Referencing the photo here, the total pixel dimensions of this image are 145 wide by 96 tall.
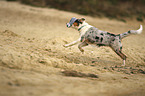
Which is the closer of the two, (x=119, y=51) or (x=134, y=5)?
(x=119, y=51)

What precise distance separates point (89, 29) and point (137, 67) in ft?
7.73

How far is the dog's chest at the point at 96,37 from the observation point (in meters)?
5.43

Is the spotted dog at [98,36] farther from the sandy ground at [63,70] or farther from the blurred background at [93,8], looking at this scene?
the blurred background at [93,8]

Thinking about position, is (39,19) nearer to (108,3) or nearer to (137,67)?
(137,67)

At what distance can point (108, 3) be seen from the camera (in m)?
19.0

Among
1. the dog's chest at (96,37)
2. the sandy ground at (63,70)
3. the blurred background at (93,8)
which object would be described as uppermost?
the blurred background at (93,8)

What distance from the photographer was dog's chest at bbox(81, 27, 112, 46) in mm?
5434

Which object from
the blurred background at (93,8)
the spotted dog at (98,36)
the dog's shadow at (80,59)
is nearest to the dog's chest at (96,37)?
the spotted dog at (98,36)

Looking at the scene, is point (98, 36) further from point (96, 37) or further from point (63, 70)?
point (63, 70)

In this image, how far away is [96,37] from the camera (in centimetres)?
546

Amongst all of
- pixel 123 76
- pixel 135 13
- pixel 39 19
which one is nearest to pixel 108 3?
pixel 135 13

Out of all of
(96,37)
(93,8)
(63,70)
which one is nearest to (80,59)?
(96,37)

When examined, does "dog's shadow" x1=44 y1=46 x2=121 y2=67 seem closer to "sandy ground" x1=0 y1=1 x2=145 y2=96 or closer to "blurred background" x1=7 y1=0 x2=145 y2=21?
"sandy ground" x1=0 y1=1 x2=145 y2=96

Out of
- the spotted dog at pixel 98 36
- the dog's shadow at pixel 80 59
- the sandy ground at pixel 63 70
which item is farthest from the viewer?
the dog's shadow at pixel 80 59
